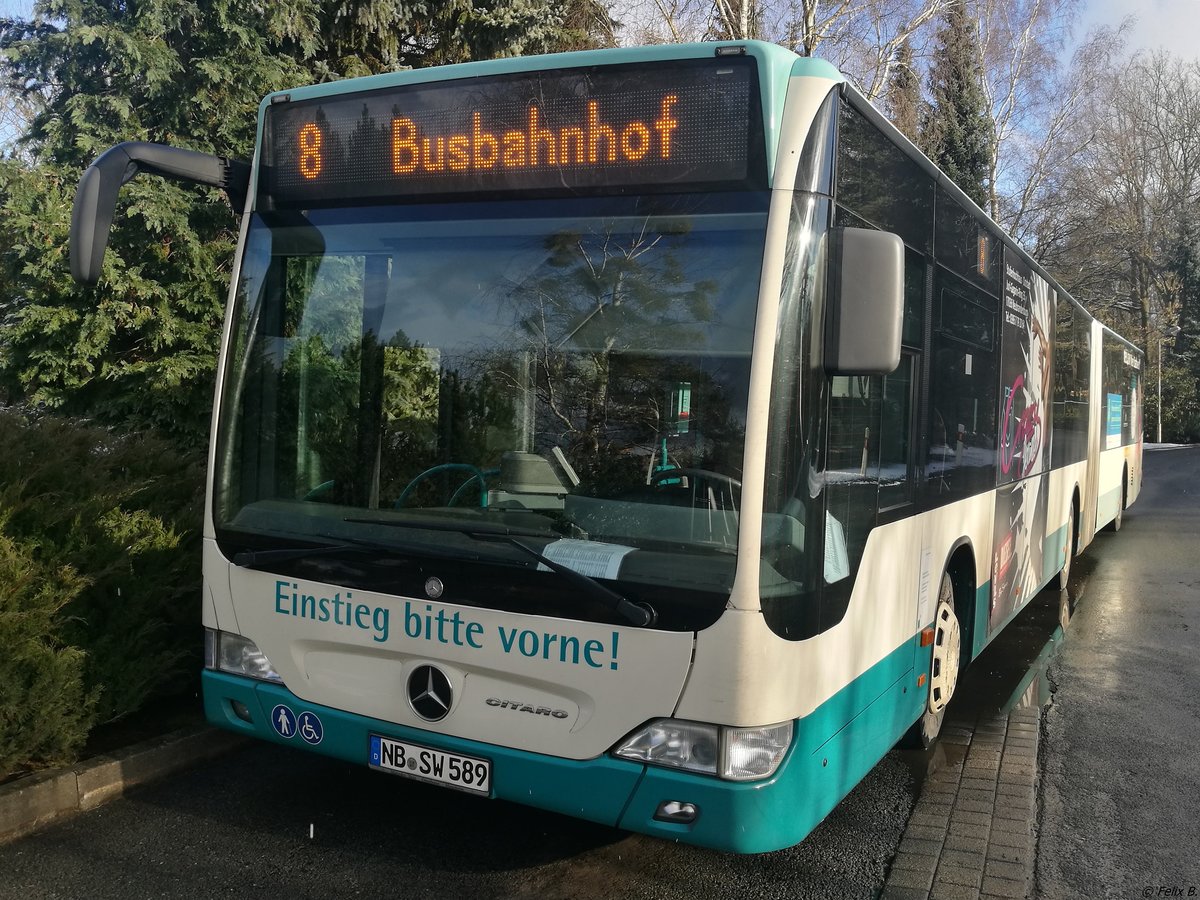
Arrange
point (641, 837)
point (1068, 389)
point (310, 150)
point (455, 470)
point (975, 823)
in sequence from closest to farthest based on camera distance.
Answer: point (455, 470)
point (310, 150)
point (641, 837)
point (975, 823)
point (1068, 389)

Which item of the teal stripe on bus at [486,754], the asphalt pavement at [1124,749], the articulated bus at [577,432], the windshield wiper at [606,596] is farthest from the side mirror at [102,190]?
the asphalt pavement at [1124,749]

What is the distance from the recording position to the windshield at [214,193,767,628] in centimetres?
331

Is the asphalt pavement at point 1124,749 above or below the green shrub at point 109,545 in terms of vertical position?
below

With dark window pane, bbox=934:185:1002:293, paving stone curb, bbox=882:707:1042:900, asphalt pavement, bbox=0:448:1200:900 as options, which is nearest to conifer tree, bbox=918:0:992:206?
dark window pane, bbox=934:185:1002:293

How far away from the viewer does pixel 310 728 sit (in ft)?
12.8

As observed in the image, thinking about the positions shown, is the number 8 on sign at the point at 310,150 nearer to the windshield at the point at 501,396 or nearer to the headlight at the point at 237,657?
the windshield at the point at 501,396

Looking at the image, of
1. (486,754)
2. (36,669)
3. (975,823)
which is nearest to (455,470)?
(486,754)

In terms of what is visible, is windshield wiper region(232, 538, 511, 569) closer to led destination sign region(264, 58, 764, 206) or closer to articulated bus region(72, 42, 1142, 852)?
articulated bus region(72, 42, 1142, 852)

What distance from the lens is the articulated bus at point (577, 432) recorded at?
3262 mm

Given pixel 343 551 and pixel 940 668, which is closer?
pixel 343 551

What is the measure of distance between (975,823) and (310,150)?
3752 mm

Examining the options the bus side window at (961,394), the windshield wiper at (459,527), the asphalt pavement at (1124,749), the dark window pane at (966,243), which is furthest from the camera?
the dark window pane at (966,243)

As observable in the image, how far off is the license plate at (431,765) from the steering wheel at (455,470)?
32.8 inches

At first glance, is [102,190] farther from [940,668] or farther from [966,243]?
[940,668]
